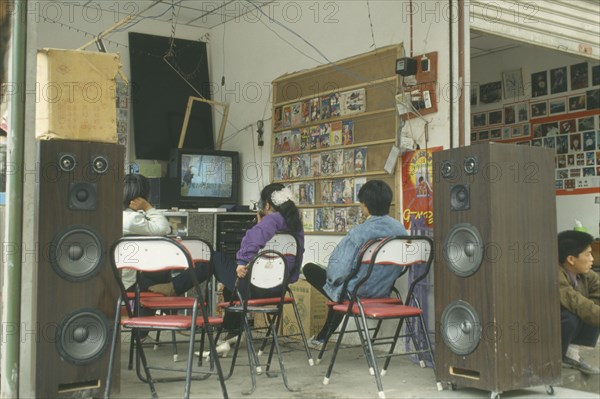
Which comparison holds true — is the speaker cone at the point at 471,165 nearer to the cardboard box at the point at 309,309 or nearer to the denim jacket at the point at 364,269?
the denim jacket at the point at 364,269

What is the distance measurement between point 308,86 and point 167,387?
348 centimetres

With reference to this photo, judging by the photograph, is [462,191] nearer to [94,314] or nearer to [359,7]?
[94,314]

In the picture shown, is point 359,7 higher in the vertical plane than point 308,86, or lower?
higher

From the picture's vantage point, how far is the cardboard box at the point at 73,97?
11.3 feet

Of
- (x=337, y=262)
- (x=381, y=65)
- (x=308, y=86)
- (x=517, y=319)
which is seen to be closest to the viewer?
(x=517, y=319)

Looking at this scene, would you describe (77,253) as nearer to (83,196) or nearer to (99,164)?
(83,196)

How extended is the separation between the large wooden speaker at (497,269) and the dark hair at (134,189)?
2.00 meters

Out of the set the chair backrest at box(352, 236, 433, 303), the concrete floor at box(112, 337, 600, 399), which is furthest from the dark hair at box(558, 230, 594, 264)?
the chair backrest at box(352, 236, 433, 303)

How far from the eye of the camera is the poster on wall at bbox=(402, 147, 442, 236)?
5.03m

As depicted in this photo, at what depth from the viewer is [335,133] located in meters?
6.16

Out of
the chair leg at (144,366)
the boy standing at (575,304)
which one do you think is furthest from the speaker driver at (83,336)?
the boy standing at (575,304)

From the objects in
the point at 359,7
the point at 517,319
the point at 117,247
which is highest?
the point at 359,7

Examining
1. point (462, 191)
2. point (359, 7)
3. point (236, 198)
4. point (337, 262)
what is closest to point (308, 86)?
point (359, 7)

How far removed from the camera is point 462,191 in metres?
3.71
